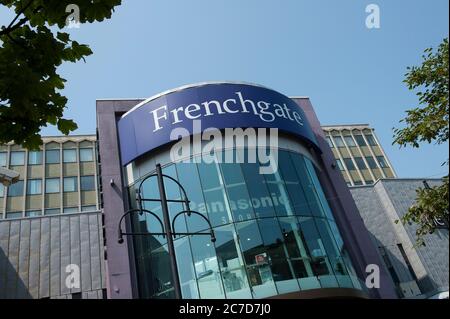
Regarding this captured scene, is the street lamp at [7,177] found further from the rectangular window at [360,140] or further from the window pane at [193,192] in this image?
the rectangular window at [360,140]

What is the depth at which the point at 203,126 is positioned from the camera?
21344 mm

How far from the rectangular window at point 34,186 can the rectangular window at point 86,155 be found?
5847 millimetres

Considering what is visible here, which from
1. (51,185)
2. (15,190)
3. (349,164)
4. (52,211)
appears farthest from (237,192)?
(349,164)

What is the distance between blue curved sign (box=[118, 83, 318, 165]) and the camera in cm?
2157

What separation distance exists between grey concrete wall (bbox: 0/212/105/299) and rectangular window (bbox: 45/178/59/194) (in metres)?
20.7

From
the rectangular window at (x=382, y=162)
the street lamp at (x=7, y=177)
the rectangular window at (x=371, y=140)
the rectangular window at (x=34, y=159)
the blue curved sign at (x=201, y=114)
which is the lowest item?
the street lamp at (x=7, y=177)

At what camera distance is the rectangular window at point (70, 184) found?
152 ft

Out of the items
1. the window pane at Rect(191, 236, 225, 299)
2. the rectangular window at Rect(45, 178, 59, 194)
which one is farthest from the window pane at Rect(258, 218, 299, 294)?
the rectangular window at Rect(45, 178, 59, 194)

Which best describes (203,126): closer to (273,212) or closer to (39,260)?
(273,212)

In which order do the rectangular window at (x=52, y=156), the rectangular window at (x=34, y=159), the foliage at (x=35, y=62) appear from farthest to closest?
the rectangular window at (x=52, y=156) → the rectangular window at (x=34, y=159) → the foliage at (x=35, y=62)

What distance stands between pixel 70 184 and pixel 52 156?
4784mm

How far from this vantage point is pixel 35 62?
4551 millimetres

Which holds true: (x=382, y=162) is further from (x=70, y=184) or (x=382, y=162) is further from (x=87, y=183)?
(x=70, y=184)

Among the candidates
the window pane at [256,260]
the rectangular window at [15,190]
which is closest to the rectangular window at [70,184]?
the rectangular window at [15,190]
